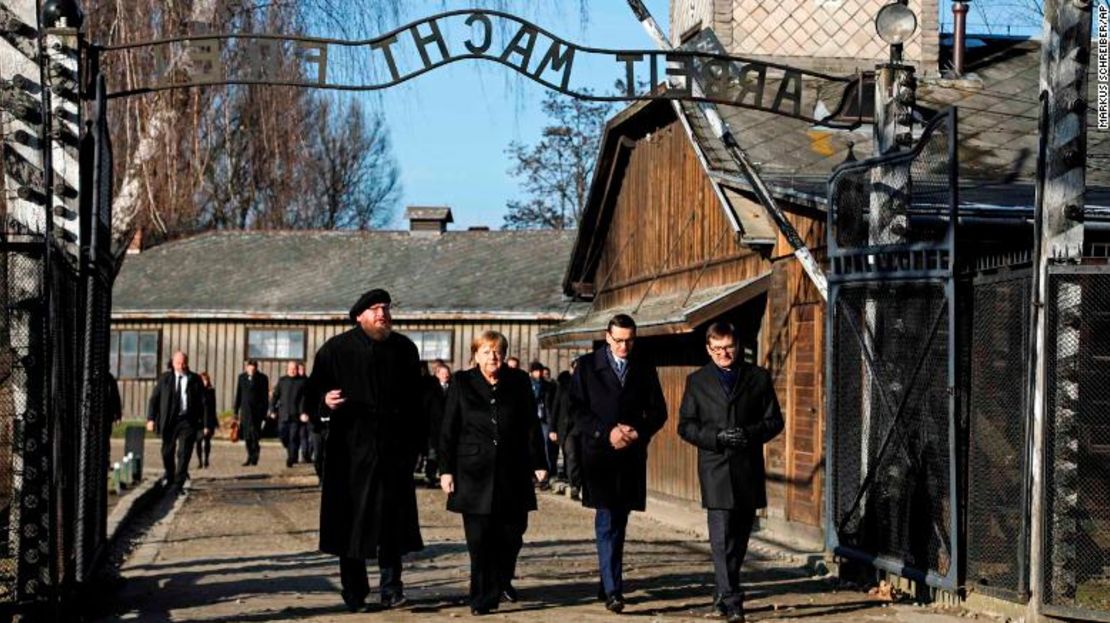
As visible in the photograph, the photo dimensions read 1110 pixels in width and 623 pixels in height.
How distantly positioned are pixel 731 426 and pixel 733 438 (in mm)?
98

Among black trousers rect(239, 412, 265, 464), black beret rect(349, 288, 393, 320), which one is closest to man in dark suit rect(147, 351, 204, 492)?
black trousers rect(239, 412, 265, 464)

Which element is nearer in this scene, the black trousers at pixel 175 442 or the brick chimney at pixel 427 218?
the black trousers at pixel 175 442

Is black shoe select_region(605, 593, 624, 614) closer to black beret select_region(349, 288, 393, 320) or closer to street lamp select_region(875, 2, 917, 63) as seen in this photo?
black beret select_region(349, 288, 393, 320)

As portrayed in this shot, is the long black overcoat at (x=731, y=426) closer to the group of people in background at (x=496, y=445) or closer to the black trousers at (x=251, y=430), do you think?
the group of people in background at (x=496, y=445)

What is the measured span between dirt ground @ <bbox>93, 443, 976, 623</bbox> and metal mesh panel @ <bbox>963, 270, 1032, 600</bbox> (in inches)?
23.6

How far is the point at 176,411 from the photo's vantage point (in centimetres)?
2377

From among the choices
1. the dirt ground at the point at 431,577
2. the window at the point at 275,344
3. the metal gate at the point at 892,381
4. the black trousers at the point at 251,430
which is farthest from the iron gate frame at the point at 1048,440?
the window at the point at 275,344

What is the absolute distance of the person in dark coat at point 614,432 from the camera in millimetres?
12023

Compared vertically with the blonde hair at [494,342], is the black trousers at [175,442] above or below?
below

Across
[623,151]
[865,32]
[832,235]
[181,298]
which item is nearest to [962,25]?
[865,32]

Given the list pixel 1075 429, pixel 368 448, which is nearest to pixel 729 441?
→ pixel 1075 429

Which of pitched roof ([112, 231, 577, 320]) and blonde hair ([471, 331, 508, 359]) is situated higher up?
pitched roof ([112, 231, 577, 320])

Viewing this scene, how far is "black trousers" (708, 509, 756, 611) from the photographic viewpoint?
11594 millimetres

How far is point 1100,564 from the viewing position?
10578 mm
